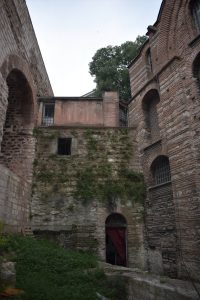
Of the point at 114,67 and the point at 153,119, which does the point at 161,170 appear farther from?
the point at 114,67

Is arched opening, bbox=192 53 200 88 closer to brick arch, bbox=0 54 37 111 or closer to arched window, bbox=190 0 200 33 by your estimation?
arched window, bbox=190 0 200 33

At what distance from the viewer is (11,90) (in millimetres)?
11008

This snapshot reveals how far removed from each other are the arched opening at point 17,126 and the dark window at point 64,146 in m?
1.38

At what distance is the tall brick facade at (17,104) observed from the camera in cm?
802

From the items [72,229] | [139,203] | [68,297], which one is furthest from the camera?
[139,203]

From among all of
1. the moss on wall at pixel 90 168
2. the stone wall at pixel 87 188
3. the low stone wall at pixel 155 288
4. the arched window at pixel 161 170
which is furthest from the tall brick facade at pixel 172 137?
the low stone wall at pixel 155 288

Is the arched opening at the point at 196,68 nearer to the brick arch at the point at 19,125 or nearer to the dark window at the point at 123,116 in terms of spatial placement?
the dark window at the point at 123,116

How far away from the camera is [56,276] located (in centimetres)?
592

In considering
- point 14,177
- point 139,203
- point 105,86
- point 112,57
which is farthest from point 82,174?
point 112,57

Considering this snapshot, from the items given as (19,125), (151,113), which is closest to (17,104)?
(19,125)

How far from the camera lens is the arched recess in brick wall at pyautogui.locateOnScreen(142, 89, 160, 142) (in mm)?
10820

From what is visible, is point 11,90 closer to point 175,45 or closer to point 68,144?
point 68,144

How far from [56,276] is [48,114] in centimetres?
831

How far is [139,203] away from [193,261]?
10.9 feet
